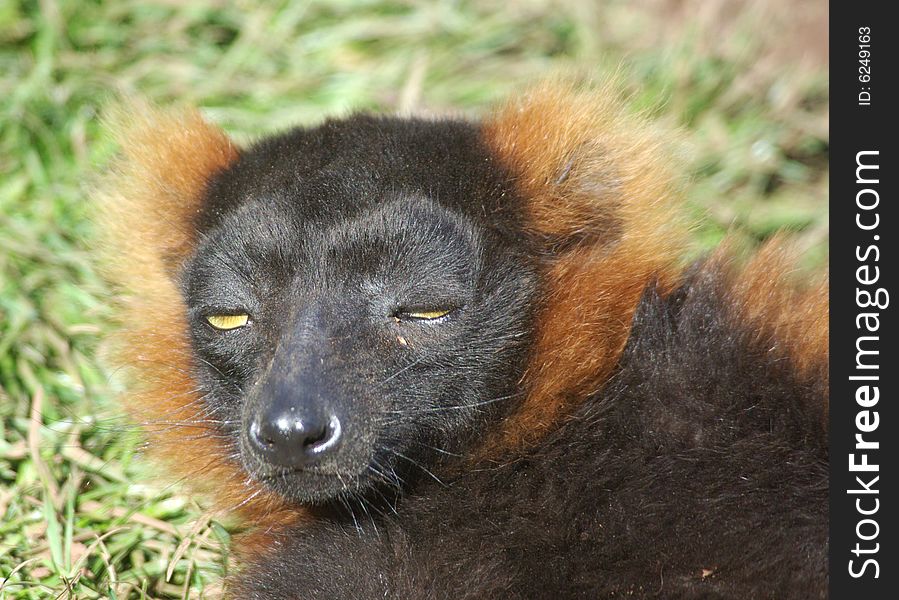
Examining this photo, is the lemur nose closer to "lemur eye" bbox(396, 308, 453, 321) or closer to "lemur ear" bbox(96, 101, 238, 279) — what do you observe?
"lemur eye" bbox(396, 308, 453, 321)

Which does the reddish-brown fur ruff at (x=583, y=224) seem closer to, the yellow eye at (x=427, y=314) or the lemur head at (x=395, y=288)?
the lemur head at (x=395, y=288)

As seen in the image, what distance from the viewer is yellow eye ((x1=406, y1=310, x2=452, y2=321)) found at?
4953 mm

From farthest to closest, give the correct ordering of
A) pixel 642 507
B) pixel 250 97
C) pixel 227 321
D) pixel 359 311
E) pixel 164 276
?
pixel 250 97 < pixel 164 276 < pixel 227 321 < pixel 359 311 < pixel 642 507

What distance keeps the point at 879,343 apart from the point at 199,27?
630 centimetres

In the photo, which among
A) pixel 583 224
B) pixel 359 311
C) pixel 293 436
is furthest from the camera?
pixel 583 224

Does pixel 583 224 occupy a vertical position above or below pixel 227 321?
above

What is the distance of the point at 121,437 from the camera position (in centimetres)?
649

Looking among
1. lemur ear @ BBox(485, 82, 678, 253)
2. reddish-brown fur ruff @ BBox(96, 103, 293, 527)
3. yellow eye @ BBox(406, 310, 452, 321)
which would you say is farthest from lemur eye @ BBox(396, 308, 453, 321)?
reddish-brown fur ruff @ BBox(96, 103, 293, 527)

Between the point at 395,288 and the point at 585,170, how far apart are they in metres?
1.25

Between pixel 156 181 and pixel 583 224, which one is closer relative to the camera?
pixel 583 224

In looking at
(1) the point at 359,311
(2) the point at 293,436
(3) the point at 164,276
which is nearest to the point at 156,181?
(3) the point at 164,276

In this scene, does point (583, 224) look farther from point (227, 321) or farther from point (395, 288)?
point (227, 321)

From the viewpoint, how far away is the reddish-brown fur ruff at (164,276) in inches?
221

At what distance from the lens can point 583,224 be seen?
5449 millimetres
